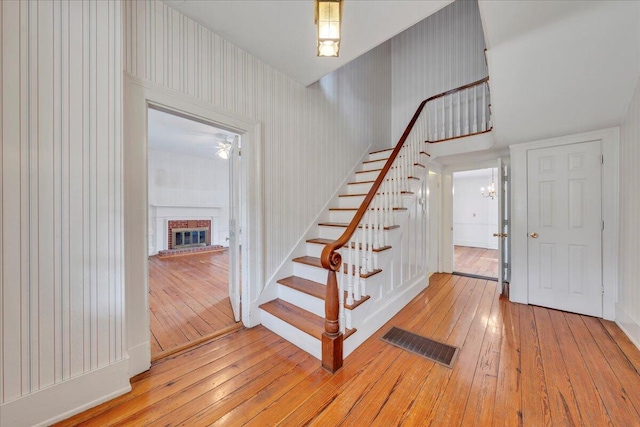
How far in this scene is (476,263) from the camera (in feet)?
17.5

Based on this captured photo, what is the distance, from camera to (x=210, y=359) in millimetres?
1915

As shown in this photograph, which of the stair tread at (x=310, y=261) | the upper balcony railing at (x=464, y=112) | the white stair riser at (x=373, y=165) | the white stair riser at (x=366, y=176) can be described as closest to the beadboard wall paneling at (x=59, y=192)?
the stair tread at (x=310, y=261)

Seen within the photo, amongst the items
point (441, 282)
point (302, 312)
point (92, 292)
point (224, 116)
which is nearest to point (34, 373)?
point (92, 292)

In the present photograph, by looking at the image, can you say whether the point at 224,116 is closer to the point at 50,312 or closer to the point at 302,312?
the point at 50,312

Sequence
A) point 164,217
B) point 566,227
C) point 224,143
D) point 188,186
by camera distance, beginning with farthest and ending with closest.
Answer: point 188,186
point 164,217
point 224,143
point 566,227

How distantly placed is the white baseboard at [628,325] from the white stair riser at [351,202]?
2782 mm

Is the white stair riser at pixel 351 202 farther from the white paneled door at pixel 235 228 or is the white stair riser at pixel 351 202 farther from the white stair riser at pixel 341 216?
the white paneled door at pixel 235 228

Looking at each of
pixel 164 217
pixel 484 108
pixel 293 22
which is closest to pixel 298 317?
pixel 293 22

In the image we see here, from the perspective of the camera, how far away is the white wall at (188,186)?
20.8 ft

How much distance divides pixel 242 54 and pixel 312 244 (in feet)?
7.22

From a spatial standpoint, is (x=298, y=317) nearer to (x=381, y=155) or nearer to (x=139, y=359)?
(x=139, y=359)

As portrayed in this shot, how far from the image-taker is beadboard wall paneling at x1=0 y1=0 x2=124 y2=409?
1260mm

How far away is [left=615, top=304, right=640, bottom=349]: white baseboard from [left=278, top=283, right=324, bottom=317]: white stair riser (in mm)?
2713

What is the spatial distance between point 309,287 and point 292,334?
0.48m
